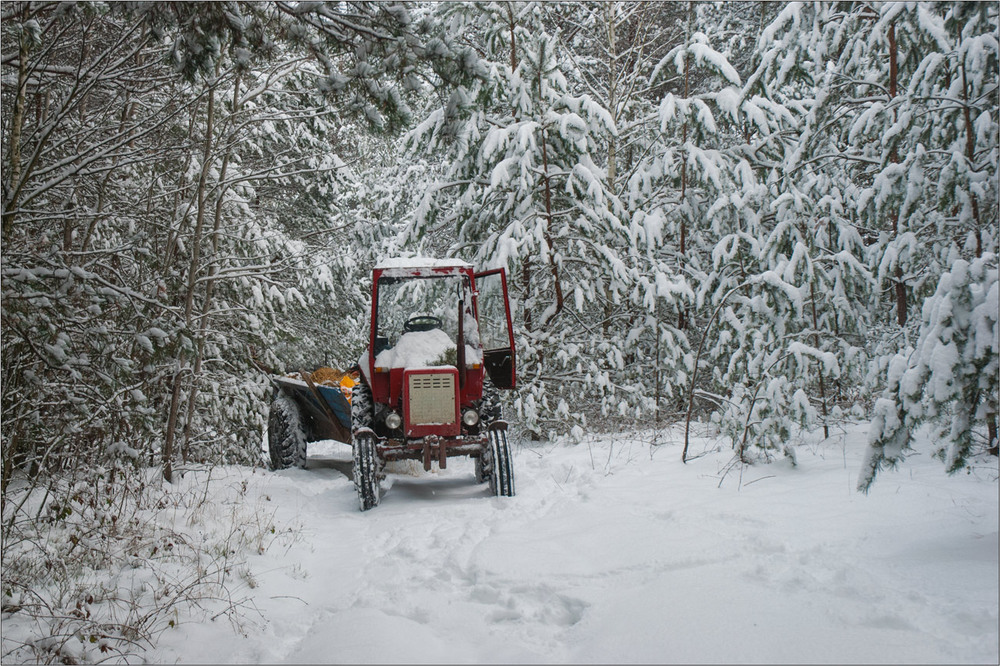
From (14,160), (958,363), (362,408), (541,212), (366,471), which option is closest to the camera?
(958,363)

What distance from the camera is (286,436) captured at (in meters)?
8.54

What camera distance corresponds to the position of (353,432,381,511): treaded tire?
6117 mm

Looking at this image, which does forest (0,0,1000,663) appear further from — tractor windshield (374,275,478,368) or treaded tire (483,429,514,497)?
treaded tire (483,429,514,497)

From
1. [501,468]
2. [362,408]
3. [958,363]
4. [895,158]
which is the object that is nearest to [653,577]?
[958,363]

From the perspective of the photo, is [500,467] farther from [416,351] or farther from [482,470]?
[416,351]

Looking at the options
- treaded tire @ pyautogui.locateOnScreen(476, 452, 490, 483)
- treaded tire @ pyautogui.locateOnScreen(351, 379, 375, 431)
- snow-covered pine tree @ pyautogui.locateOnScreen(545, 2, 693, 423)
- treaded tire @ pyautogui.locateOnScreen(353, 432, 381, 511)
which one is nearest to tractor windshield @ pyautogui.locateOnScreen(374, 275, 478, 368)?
treaded tire @ pyautogui.locateOnScreen(351, 379, 375, 431)

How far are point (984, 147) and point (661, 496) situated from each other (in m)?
3.44

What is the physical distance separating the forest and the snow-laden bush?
0.01 m

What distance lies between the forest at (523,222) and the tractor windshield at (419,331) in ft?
4.07

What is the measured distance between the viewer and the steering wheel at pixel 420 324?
25.3 ft

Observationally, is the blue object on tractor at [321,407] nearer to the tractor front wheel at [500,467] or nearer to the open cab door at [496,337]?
the open cab door at [496,337]

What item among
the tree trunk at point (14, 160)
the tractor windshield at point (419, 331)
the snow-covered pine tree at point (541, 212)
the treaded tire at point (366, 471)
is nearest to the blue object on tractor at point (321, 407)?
the tractor windshield at point (419, 331)

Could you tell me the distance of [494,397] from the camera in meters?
7.13

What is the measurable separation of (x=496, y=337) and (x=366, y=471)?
247 cm
